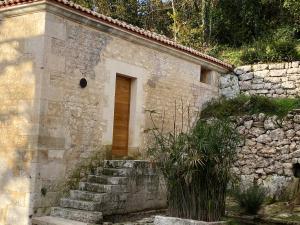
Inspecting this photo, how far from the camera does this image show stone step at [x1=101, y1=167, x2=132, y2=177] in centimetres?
→ 859

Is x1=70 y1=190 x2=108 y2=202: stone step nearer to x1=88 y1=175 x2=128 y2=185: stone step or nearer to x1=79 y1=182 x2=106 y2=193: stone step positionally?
x1=79 y1=182 x2=106 y2=193: stone step

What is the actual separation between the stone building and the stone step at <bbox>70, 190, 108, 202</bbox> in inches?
13.1

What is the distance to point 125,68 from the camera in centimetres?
989

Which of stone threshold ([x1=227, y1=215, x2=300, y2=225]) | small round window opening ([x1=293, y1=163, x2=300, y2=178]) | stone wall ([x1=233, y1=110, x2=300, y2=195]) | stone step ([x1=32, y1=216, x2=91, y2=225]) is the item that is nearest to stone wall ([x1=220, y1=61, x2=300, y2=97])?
stone wall ([x1=233, y1=110, x2=300, y2=195])

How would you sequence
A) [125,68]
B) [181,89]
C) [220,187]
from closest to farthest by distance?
[220,187] → [125,68] → [181,89]

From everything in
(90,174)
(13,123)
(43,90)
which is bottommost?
(90,174)

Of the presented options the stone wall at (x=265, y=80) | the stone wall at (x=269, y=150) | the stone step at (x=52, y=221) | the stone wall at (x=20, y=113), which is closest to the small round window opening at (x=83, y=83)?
the stone wall at (x=20, y=113)

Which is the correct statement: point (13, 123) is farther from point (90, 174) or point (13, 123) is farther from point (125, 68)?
point (125, 68)

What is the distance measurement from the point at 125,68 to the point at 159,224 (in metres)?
4.39

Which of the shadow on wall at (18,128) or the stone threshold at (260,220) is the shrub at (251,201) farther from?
the shadow on wall at (18,128)

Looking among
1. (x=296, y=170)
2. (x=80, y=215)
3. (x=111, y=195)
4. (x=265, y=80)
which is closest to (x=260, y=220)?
(x=111, y=195)

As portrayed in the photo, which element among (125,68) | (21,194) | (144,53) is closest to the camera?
(21,194)

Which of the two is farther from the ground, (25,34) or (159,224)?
(25,34)

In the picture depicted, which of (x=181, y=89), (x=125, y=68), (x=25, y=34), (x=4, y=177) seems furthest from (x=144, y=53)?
(x=4, y=177)
